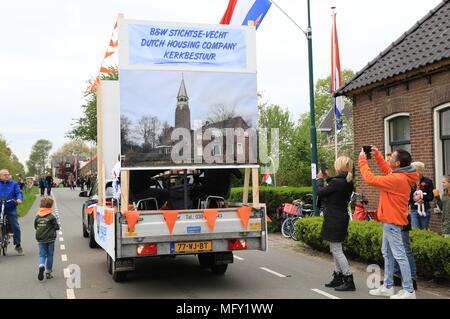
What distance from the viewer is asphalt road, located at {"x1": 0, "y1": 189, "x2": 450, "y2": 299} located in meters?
7.30

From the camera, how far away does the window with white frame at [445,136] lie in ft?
36.1

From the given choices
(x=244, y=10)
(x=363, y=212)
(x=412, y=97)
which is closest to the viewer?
(x=412, y=97)

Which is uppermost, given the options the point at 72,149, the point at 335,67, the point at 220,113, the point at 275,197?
the point at 72,149

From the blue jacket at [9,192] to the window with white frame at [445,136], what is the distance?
29.7 feet

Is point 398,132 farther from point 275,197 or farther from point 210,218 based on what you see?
point 210,218

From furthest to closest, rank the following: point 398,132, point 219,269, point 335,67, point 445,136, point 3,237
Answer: point 335,67, point 398,132, point 3,237, point 445,136, point 219,269

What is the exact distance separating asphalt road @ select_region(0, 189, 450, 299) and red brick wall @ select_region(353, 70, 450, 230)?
3.19m

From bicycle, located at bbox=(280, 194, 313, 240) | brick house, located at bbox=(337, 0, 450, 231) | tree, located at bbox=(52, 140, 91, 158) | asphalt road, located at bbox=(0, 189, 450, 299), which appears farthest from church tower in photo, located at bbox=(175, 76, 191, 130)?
tree, located at bbox=(52, 140, 91, 158)

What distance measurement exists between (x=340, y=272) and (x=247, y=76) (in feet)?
10.3

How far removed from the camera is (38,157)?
143375 millimetres

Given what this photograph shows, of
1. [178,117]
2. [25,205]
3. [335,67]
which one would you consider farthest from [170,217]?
[25,205]

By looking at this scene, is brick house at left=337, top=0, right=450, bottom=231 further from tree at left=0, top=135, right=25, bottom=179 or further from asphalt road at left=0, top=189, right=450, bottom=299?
tree at left=0, top=135, right=25, bottom=179

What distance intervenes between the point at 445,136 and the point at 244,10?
5.71 meters
